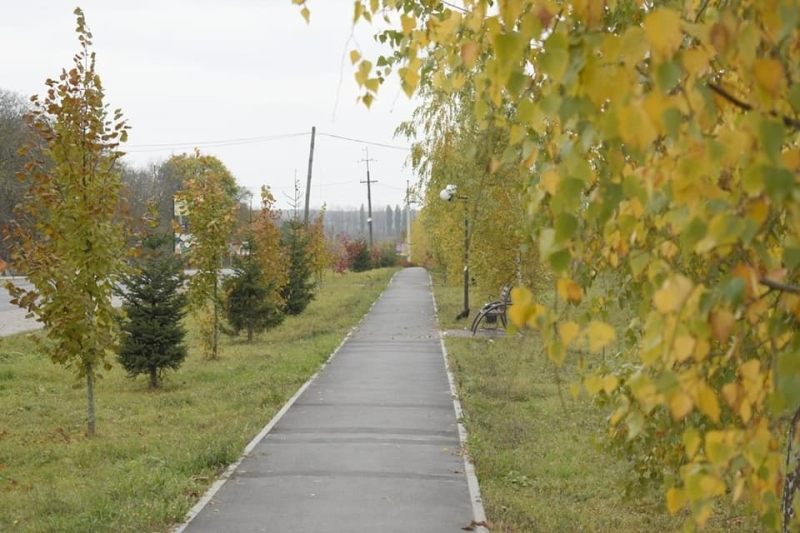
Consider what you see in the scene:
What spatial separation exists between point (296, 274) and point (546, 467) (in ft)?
66.6

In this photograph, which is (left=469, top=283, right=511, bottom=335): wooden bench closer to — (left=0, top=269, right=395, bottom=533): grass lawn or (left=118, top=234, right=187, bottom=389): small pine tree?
(left=0, top=269, right=395, bottom=533): grass lawn

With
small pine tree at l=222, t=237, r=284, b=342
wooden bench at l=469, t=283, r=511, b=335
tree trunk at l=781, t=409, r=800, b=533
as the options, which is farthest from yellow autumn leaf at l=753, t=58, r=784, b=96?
small pine tree at l=222, t=237, r=284, b=342

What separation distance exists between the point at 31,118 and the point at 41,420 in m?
4.15

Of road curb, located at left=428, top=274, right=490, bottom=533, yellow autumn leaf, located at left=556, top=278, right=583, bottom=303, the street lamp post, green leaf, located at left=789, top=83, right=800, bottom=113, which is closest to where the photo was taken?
green leaf, located at left=789, top=83, right=800, bottom=113

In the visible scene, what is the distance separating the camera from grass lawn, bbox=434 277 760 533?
7133 mm

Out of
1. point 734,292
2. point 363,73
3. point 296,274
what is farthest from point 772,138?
point 296,274

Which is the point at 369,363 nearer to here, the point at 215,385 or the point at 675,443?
the point at 215,385

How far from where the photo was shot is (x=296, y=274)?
94.2 ft

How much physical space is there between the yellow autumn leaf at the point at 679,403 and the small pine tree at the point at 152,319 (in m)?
13.3

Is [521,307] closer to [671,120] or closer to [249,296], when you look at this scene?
[671,120]

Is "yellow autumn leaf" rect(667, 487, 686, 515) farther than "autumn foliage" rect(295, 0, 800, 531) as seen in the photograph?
Yes

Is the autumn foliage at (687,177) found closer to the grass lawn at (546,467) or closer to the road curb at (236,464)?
the grass lawn at (546,467)

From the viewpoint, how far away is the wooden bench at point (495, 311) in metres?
20.1

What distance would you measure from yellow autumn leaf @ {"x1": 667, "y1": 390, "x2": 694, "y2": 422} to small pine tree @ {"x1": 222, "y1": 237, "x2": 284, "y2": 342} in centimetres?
1974
